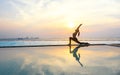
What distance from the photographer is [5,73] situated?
8.23 meters

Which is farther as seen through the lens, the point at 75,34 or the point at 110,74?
the point at 75,34

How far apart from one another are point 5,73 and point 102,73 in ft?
11.0

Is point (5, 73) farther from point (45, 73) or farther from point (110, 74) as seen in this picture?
point (110, 74)

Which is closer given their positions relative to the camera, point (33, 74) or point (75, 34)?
point (33, 74)

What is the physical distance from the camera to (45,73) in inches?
324

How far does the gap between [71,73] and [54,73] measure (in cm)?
59

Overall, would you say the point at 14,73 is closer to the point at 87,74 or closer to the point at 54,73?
the point at 54,73

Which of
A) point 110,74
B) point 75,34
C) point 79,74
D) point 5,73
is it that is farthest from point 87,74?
point 75,34

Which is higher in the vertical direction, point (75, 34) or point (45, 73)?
point (75, 34)

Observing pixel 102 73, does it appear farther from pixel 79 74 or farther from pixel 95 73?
pixel 79 74

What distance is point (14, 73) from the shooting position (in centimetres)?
827

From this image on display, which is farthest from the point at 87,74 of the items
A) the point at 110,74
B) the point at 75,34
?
the point at 75,34

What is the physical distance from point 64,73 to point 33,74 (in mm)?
1071

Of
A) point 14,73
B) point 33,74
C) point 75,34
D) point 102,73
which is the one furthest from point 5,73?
point 75,34
